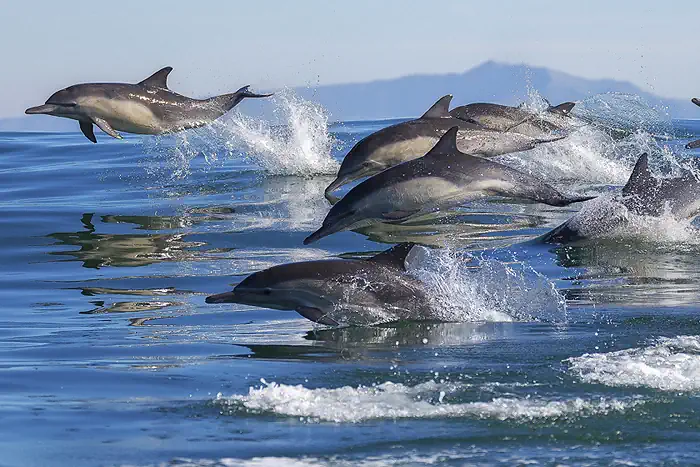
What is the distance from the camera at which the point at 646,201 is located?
1359 cm

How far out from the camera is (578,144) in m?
20.8

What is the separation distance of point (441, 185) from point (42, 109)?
6.51 meters

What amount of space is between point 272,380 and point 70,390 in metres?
1.16

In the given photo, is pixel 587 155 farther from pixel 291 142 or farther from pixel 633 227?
pixel 633 227

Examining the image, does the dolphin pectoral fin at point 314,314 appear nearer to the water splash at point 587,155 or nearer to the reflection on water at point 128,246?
the reflection on water at point 128,246

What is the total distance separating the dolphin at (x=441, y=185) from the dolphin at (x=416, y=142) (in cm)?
234

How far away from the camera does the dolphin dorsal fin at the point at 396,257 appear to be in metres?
9.05

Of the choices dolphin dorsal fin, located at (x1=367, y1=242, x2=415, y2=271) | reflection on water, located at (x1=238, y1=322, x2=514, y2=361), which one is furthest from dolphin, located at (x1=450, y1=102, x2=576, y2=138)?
reflection on water, located at (x1=238, y1=322, x2=514, y2=361)

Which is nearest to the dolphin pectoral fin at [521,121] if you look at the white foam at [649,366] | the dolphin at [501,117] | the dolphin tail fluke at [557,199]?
the dolphin at [501,117]

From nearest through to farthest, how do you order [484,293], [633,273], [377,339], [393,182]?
[377,339], [484,293], [633,273], [393,182]

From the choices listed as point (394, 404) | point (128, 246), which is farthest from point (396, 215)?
point (394, 404)

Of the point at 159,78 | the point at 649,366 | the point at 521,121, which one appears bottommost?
the point at 649,366

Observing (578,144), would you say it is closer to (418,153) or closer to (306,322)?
(418,153)

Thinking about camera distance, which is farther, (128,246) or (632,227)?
(128,246)
